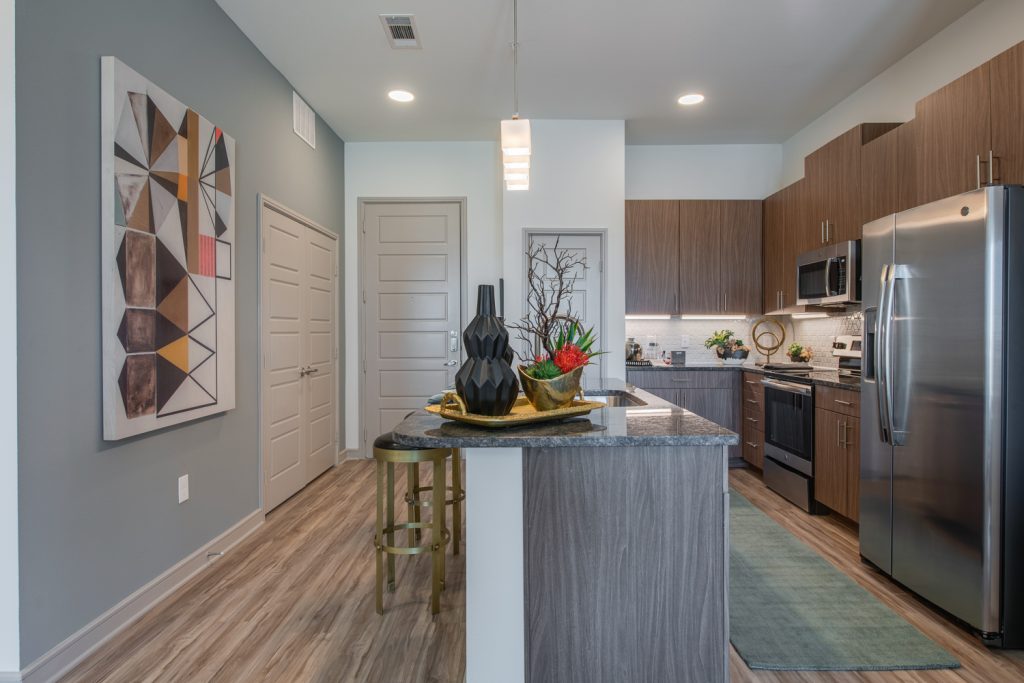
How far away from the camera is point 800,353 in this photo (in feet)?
15.1

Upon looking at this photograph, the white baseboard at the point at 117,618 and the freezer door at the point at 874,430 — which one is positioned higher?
the freezer door at the point at 874,430

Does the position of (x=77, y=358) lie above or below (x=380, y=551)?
above

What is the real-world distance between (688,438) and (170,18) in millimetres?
2900

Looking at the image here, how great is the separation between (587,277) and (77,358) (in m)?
3.50

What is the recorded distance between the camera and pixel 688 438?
1.50 m

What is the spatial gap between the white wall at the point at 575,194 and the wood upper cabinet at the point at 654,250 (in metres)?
0.40

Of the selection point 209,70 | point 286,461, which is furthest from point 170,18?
point 286,461

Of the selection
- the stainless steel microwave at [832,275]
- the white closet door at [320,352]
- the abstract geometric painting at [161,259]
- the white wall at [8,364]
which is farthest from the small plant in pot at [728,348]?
the white wall at [8,364]

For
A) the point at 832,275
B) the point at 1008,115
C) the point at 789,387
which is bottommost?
the point at 789,387

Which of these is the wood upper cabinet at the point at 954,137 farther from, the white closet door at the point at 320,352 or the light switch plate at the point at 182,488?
the white closet door at the point at 320,352

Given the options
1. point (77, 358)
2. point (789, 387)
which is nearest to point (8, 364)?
point (77, 358)

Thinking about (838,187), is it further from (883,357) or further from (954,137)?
(883,357)

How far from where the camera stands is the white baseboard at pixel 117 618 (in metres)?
1.82

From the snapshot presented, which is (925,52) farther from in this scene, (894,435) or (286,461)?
(286,461)
